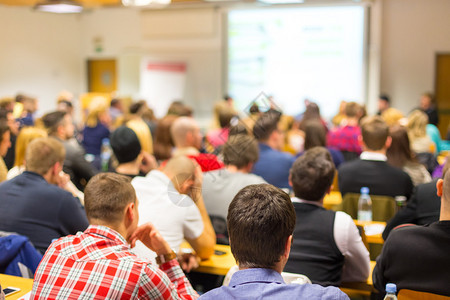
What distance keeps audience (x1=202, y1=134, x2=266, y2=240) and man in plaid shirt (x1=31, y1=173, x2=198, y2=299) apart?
1.39 m

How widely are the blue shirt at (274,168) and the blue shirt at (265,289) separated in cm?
306

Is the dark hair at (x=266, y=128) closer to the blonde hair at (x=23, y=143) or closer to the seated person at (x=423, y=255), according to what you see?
the blonde hair at (x=23, y=143)

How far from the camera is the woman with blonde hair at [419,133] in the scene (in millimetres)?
6109

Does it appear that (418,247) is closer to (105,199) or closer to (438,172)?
(105,199)

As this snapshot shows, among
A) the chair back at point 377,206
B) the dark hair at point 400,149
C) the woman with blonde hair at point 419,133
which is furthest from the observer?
the woman with blonde hair at point 419,133

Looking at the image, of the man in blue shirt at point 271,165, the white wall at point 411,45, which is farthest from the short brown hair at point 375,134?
the white wall at point 411,45

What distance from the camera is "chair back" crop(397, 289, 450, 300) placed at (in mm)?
1996

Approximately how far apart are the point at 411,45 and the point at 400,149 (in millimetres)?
7157

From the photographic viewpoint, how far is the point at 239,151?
143 inches

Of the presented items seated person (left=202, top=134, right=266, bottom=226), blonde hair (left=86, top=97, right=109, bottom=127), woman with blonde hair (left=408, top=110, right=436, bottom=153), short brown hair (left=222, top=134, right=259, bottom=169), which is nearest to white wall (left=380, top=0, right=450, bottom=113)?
woman with blonde hair (left=408, top=110, right=436, bottom=153)

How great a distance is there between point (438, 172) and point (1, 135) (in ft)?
12.9

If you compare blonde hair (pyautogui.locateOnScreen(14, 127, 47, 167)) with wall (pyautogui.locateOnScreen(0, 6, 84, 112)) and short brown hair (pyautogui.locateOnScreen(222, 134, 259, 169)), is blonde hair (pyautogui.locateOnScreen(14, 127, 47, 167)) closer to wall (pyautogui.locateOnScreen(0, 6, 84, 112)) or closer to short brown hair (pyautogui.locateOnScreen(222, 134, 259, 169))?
short brown hair (pyautogui.locateOnScreen(222, 134, 259, 169))

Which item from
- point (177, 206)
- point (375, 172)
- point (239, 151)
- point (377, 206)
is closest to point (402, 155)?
point (375, 172)

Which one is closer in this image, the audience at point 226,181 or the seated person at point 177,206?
the seated person at point 177,206
